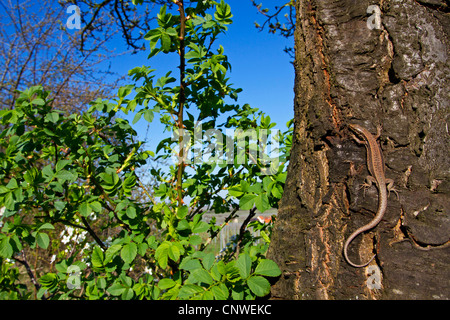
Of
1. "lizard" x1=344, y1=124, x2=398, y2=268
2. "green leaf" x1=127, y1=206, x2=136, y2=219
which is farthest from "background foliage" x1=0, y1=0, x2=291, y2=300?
"lizard" x1=344, y1=124, x2=398, y2=268

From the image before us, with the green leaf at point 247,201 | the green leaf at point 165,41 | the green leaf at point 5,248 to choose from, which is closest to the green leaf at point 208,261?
the green leaf at point 247,201

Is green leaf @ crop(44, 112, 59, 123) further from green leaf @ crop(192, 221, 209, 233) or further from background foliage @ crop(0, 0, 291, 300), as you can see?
green leaf @ crop(192, 221, 209, 233)

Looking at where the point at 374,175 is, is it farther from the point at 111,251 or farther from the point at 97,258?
the point at 97,258

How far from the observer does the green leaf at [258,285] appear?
1.26 meters

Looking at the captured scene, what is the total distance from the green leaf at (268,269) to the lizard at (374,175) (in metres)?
0.29

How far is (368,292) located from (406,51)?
1026mm

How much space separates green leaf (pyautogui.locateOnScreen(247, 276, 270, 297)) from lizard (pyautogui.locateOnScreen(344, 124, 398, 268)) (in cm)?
35

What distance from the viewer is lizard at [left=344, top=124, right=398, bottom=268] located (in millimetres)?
1238

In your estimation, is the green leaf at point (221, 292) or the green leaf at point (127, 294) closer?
the green leaf at point (221, 292)

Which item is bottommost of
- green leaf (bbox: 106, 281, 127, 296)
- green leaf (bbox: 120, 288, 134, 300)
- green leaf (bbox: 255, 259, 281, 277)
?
green leaf (bbox: 120, 288, 134, 300)

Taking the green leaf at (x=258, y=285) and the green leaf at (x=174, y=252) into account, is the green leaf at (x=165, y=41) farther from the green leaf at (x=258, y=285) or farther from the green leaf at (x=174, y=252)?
the green leaf at (x=258, y=285)

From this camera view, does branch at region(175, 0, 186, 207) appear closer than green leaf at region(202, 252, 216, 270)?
No

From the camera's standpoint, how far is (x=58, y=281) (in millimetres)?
1718

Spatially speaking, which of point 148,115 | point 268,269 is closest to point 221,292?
point 268,269
